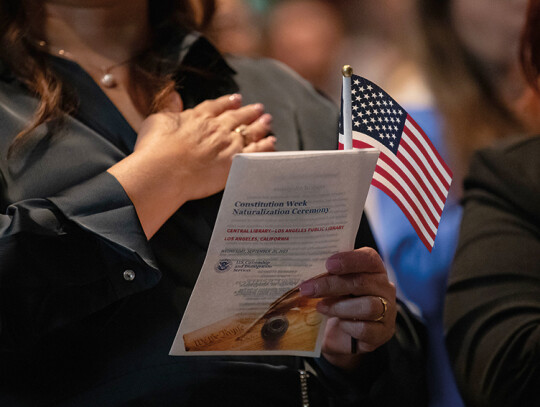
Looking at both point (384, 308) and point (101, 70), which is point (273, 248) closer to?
point (384, 308)

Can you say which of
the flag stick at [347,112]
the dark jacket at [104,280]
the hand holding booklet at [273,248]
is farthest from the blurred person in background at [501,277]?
the flag stick at [347,112]

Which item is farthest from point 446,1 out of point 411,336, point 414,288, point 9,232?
point 9,232

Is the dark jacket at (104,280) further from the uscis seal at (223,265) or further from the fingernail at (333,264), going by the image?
the fingernail at (333,264)

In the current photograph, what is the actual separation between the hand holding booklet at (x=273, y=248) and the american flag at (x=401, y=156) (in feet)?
0.29

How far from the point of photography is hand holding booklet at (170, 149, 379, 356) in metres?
1.14

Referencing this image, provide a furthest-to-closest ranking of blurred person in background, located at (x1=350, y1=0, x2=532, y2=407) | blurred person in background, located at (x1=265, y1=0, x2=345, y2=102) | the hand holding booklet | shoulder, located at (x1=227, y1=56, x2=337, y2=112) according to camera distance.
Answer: blurred person in background, located at (x1=265, y1=0, x2=345, y2=102), blurred person in background, located at (x1=350, y1=0, x2=532, y2=407), shoulder, located at (x1=227, y1=56, x2=337, y2=112), the hand holding booklet

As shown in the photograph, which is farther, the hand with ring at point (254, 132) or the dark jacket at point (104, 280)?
the hand with ring at point (254, 132)

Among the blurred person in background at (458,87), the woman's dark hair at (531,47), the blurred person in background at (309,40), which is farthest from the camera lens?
the blurred person in background at (309,40)

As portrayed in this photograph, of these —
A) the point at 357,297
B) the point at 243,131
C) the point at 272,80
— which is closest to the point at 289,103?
the point at 272,80

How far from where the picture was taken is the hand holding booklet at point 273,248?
1.14 meters

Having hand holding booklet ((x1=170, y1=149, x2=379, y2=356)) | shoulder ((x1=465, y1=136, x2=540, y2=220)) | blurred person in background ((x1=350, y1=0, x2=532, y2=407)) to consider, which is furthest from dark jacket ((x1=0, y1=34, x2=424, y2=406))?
blurred person in background ((x1=350, y1=0, x2=532, y2=407))

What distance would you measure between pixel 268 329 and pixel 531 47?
98cm

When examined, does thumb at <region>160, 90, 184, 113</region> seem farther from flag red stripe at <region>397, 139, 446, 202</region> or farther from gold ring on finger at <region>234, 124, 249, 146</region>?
flag red stripe at <region>397, 139, 446, 202</region>

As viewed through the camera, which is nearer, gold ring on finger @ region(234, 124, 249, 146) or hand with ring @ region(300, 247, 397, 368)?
hand with ring @ region(300, 247, 397, 368)
